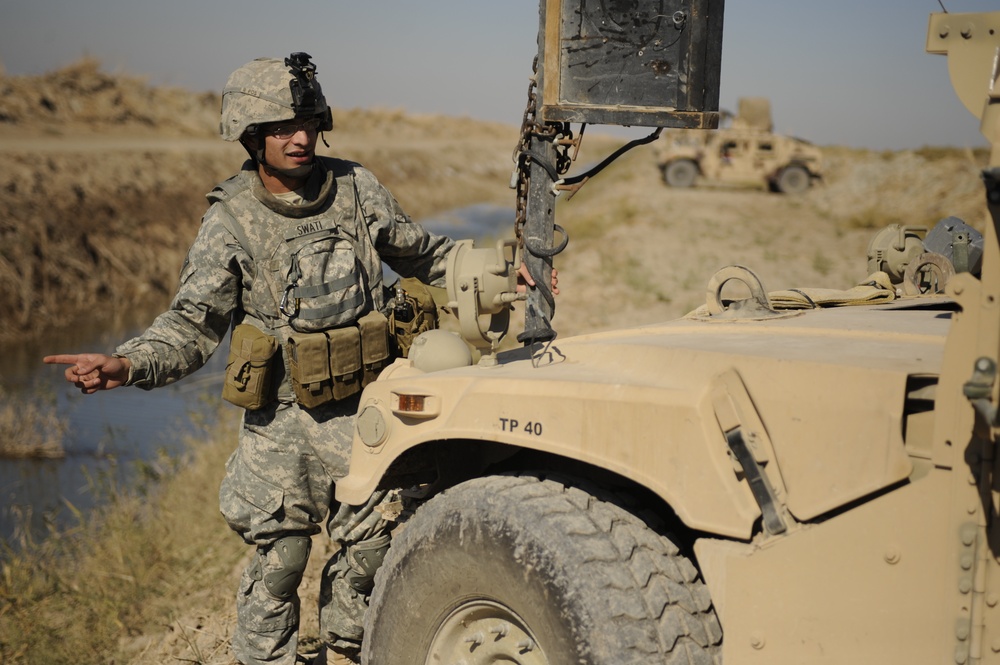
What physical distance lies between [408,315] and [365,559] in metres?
0.87

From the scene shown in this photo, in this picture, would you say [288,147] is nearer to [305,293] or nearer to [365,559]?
[305,293]

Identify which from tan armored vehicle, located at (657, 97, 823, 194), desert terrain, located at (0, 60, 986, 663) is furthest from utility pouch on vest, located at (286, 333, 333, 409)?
tan armored vehicle, located at (657, 97, 823, 194)

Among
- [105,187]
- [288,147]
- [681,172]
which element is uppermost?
[681,172]

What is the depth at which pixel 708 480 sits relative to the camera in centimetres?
228

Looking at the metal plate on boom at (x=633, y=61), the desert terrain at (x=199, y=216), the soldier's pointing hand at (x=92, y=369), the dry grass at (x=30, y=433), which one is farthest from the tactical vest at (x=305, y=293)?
the dry grass at (x=30, y=433)

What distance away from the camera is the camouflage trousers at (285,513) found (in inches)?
144

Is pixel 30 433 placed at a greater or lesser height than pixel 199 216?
lesser

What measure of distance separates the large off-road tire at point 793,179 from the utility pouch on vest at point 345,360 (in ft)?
76.4

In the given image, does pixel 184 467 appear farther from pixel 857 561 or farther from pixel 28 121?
pixel 28 121

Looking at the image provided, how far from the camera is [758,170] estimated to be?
83.4ft

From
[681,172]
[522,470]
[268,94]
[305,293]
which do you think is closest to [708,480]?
[522,470]

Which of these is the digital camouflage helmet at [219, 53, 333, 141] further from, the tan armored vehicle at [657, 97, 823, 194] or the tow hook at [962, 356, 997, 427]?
the tan armored vehicle at [657, 97, 823, 194]

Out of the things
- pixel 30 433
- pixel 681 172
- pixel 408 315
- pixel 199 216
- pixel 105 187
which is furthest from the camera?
pixel 681 172

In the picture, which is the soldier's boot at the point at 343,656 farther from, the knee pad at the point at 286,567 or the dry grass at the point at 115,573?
the dry grass at the point at 115,573
